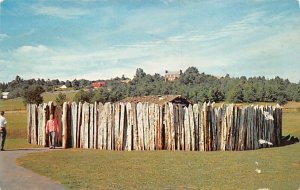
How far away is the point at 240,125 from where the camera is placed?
1756 cm

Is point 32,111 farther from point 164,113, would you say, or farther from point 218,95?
point 218,95

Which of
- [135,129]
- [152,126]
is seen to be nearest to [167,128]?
[152,126]

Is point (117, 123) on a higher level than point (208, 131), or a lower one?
higher

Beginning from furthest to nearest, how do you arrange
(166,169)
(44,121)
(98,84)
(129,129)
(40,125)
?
(98,84)
(40,125)
(44,121)
(129,129)
(166,169)

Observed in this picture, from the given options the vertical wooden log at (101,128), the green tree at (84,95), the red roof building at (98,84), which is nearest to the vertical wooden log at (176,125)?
the vertical wooden log at (101,128)

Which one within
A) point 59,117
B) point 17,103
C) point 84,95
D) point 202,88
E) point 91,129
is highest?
point 202,88

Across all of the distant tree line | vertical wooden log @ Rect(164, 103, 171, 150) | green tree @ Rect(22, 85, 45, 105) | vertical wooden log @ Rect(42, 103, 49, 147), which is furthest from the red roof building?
vertical wooden log @ Rect(164, 103, 171, 150)

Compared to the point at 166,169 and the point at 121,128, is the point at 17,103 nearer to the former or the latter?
the point at 121,128

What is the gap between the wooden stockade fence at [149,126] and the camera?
16.6 metres

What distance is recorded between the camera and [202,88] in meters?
36.8

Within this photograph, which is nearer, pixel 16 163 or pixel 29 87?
pixel 16 163

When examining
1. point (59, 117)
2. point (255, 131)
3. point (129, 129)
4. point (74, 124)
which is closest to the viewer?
point (129, 129)

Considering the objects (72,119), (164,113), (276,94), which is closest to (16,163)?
(72,119)

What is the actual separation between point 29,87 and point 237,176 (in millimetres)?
42587
